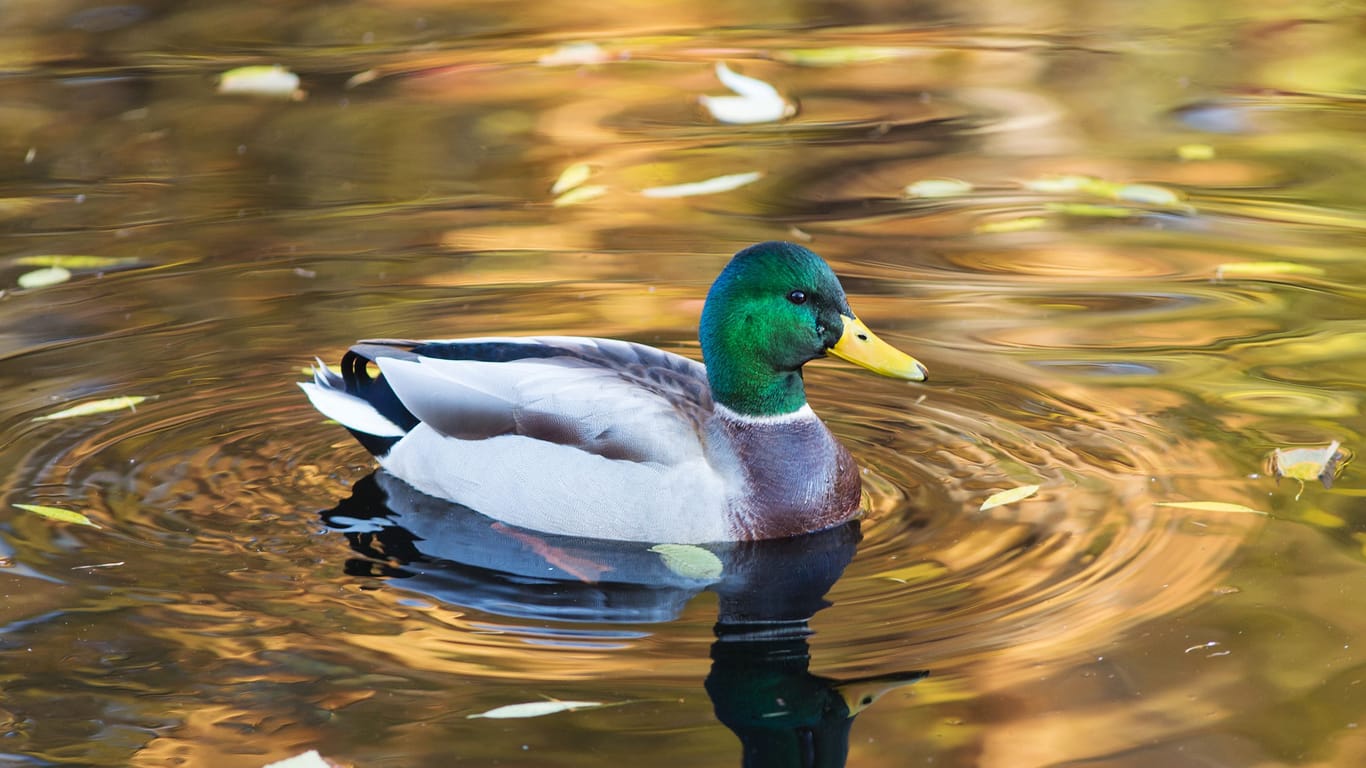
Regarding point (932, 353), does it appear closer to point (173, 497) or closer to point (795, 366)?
point (795, 366)

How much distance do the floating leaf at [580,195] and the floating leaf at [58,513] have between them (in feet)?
12.6

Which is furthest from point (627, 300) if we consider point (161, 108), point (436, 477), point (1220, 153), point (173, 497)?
point (161, 108)

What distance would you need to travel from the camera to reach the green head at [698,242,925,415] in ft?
18.8

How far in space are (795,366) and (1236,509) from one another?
147 cm

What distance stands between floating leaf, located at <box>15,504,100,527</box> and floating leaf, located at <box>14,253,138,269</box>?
8.96ft

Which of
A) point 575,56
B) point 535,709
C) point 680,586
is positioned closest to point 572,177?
point 575,56

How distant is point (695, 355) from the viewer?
7.34 metres

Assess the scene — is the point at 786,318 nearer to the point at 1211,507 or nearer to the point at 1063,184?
the point at 1211,507

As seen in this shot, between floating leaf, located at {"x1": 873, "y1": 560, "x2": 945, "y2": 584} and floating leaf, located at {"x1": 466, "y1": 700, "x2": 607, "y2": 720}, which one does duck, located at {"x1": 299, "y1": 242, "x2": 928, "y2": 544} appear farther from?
floating leaf, located at {"x1": 466, "y1": 700, "x2": 607, "y2": 720}

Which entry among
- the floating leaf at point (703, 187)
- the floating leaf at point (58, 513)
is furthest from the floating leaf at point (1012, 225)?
the floating leaf at point (58, 513)

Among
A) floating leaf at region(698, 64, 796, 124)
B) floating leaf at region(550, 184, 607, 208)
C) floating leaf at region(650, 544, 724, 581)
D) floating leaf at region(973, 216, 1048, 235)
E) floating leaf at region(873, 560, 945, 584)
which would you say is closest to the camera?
floating leaf at region(873, 560, 945, 584)

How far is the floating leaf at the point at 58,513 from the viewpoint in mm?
5812

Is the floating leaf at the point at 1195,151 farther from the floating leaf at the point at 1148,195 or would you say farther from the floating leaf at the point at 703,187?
the floating leaf at the point at 703,187

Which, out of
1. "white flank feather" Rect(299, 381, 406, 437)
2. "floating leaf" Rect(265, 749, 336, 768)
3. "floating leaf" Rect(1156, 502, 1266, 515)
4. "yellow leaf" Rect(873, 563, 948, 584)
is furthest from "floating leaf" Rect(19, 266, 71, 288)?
"floating leaf" Rect(1156, 502, 1266, 515)
